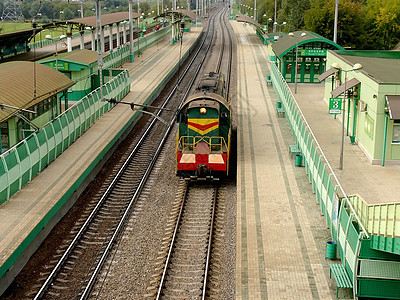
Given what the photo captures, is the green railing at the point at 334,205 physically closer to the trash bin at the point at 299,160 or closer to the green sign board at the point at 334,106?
the trash bin at the point at 299,160

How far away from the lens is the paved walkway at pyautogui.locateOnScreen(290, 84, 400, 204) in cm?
1627

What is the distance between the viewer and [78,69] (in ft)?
101

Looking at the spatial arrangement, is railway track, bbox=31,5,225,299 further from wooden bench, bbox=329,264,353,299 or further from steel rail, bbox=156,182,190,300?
wooden bench, bbox=329,264,353,299

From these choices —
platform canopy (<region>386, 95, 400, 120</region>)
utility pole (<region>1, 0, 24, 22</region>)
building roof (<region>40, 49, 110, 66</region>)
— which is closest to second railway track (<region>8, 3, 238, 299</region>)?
platform canopy (<region>386, 95, 400, 120</region>)

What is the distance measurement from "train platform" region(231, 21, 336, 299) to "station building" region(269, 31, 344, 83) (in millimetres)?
8972

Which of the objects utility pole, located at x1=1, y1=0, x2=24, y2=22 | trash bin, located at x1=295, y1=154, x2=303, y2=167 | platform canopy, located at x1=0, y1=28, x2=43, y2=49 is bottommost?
trash bin, located at x1=295, y1=154, x2=303, y2=167

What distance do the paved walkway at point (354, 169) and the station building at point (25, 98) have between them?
10.0m

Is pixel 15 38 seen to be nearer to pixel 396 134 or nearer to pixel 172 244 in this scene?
pixel 172 244

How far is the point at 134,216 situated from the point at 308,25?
4521 cm

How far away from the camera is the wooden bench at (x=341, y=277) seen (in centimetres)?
1209

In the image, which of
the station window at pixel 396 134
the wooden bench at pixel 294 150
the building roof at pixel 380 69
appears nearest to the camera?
the station window at pixel 396 134

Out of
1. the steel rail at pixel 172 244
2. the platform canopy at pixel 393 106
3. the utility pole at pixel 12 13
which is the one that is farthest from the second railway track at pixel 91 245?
the utility pole at pixel 12 13

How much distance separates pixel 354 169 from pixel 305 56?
1894 centimetres

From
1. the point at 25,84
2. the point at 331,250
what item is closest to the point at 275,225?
the point at 331,250
